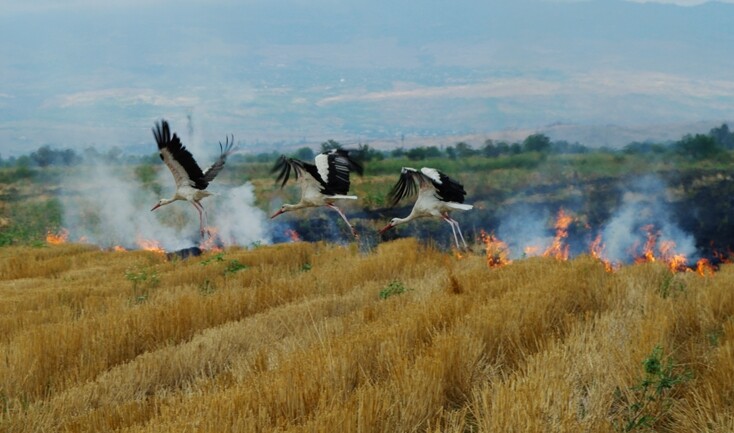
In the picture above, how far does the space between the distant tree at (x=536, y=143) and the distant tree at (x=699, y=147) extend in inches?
396

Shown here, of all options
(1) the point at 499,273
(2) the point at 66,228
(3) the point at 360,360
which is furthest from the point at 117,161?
(3) the point at 360,360

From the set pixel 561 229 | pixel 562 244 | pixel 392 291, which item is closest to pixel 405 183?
pixel 392 291

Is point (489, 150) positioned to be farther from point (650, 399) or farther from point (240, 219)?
point (650, 399)

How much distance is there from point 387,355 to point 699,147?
132 feet

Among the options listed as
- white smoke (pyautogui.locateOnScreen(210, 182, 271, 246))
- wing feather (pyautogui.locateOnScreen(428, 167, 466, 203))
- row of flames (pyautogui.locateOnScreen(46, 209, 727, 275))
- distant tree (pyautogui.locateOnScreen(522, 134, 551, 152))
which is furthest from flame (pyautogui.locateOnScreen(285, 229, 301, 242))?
distant tree (pyautogui.locateOnScreen(522, 134, 551, 152))

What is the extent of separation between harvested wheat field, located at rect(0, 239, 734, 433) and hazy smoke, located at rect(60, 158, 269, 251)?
1929 cm

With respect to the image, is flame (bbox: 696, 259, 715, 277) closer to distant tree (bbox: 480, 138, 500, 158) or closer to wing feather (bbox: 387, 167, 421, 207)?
wing feather (bbox: 387, 167, 421, 207)

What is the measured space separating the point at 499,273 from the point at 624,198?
25.2 meters

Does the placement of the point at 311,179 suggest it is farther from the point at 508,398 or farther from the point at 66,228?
the point at 66,228


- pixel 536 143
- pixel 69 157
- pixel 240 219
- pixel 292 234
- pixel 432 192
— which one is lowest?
pixel 292 234

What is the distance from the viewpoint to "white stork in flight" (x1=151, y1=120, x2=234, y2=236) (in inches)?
529

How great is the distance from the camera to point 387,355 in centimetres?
586

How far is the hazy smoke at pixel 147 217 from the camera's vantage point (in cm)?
3115

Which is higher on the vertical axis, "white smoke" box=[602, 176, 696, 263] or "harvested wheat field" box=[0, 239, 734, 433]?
"harvested wheat field" box=[0, 239, 734, 433]
